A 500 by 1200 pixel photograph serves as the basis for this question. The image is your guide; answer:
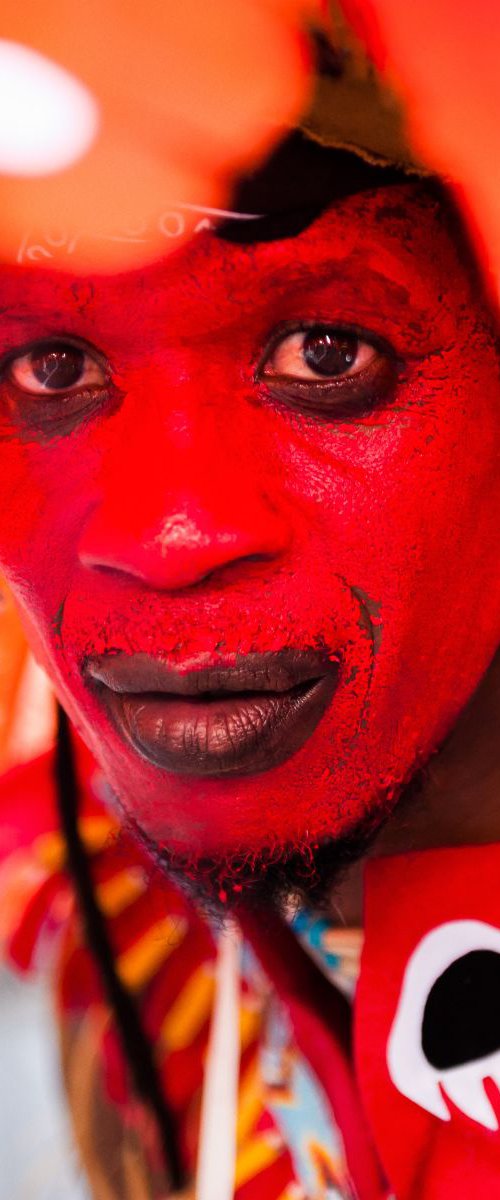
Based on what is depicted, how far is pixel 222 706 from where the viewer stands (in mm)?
618

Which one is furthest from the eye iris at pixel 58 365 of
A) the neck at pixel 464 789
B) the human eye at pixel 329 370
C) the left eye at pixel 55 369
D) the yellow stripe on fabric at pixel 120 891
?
the yellow stripe on fabric at pixel 120 891

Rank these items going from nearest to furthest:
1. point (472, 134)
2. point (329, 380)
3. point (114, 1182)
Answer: point (472, 134)
point (329, 380)
point (114, 1182)

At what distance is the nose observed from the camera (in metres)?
0.55

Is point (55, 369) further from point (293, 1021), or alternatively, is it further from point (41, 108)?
point (293, 1021)

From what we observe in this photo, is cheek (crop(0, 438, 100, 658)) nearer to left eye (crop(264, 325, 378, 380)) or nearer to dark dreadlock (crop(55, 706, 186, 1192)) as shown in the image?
left eye (crop(264, 325, 378, 380))

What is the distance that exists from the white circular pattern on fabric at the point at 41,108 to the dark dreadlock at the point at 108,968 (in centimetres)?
54

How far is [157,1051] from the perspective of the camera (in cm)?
91

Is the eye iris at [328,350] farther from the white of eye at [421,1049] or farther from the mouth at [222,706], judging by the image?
the white of eye at [421,1049]

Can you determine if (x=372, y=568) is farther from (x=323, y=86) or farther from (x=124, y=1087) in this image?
(x=124, y=1087)

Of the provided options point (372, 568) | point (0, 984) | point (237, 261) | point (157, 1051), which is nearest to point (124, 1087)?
point (157, 1051)

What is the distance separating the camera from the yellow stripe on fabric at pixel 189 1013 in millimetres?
916

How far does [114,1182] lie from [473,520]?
61 cm

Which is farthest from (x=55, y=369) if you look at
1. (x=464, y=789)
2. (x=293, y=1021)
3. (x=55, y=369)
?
(x=293, y=1021)

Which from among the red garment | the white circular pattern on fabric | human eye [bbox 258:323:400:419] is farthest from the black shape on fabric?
the white circular pattern on fabric
